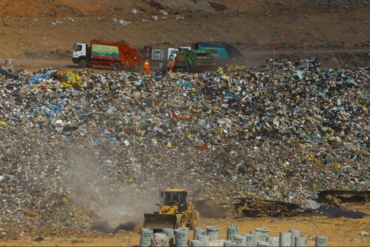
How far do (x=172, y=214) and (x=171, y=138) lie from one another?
239 inches

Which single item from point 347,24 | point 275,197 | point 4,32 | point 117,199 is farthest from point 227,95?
point 347,24

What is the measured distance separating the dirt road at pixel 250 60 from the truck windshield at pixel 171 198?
12.4m

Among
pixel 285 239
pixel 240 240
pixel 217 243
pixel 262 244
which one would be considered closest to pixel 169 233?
pixel 217 243

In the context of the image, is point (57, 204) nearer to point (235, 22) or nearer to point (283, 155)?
point (283, 155)

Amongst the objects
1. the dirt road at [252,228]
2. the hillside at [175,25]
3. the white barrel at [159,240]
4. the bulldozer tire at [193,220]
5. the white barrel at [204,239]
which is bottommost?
the dirt road at [252,228]

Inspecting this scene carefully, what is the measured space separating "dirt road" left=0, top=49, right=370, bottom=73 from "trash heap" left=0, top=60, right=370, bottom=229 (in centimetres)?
549

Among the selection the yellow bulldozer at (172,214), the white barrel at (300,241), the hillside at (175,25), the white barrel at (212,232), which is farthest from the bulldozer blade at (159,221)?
the hillside at (175,25)

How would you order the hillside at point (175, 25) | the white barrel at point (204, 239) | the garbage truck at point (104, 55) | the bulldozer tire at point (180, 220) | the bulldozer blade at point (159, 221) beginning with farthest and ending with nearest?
the hillside at point (175, 25), the garbage truck at point (104, 55), the bulldozer tire at point (180, 220), the bulldozer blade at point (159, 221), the white barrel at point (204, 239)

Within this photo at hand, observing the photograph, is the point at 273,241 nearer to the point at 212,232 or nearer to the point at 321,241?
the point at 321,241

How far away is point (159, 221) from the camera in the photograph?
42.6 feet

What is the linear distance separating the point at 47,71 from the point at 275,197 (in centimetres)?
955

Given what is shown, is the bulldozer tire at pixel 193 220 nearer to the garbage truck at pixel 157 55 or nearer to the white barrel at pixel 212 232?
the white barrel at pixel 212 232

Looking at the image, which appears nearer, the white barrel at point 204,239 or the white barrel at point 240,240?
the white barrel at point 204,239

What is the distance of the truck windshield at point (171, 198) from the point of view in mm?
13852
